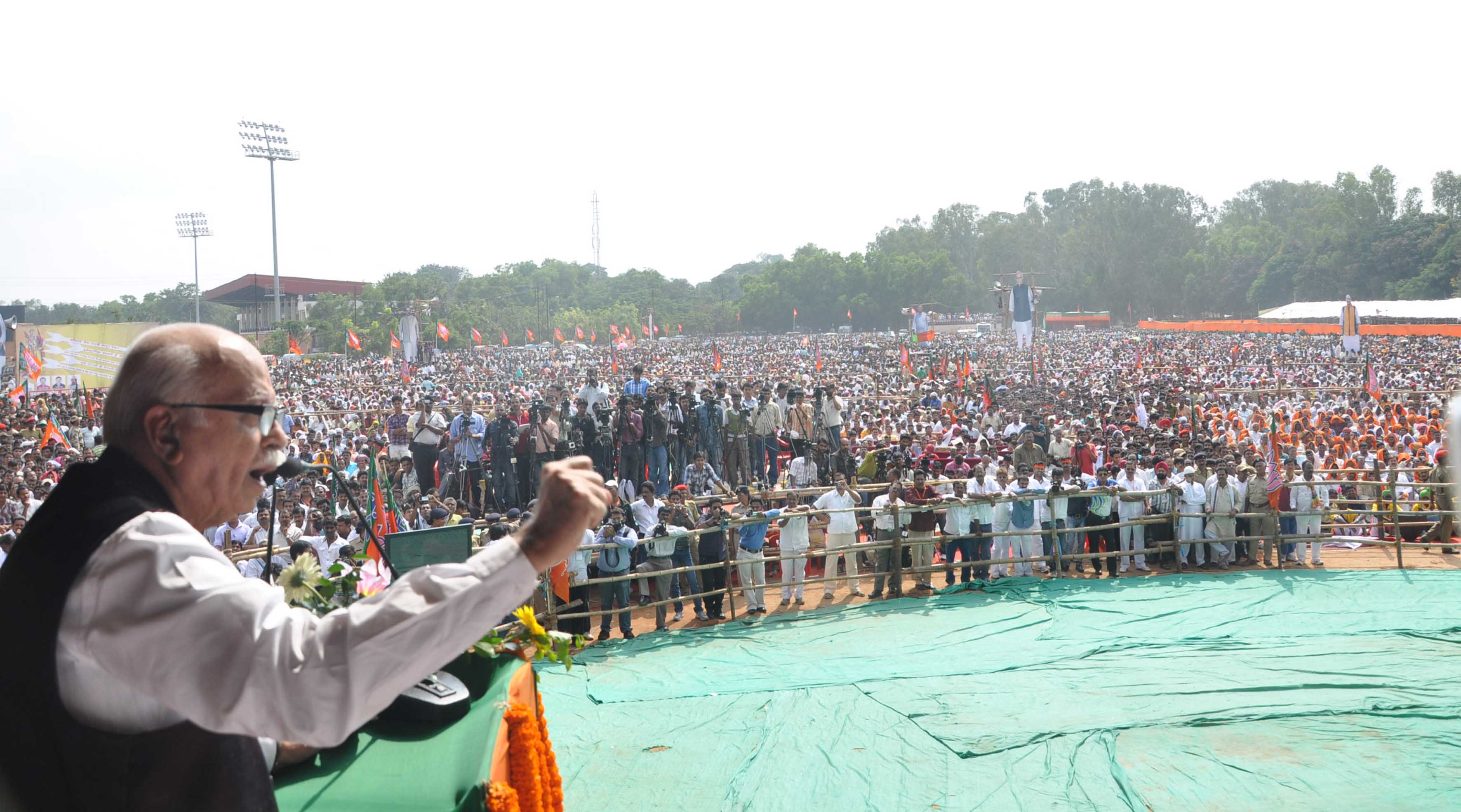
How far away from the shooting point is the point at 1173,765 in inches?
241

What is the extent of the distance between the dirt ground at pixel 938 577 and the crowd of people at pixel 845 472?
0.18 m

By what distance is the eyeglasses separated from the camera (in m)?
1.43

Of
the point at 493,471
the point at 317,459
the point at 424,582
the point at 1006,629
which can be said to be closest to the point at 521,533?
the point at 424,582

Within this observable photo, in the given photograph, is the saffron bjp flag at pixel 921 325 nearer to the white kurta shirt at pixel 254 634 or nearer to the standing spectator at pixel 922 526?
the standing spectator at pixel 922 526

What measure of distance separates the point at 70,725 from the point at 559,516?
0.64m

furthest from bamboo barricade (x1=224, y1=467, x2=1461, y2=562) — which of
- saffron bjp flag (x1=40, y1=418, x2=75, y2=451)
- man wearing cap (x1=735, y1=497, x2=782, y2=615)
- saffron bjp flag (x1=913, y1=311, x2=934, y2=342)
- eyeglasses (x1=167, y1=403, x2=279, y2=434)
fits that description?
saffron bjp flag (x1=913, y1=311, x2=934, y2=342)

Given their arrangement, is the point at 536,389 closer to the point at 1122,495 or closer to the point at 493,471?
the point at 493,471

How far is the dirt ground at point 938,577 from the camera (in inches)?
433

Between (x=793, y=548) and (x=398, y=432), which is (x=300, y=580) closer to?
(x=793, y=548)

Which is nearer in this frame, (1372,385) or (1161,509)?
(1161,509)

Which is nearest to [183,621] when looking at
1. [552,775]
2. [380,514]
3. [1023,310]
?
[552,775]

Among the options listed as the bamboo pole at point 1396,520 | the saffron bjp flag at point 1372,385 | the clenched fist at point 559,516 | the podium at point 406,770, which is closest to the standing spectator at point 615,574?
the podium at point 406,770

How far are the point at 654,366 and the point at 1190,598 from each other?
35531mm

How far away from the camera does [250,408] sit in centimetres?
147
